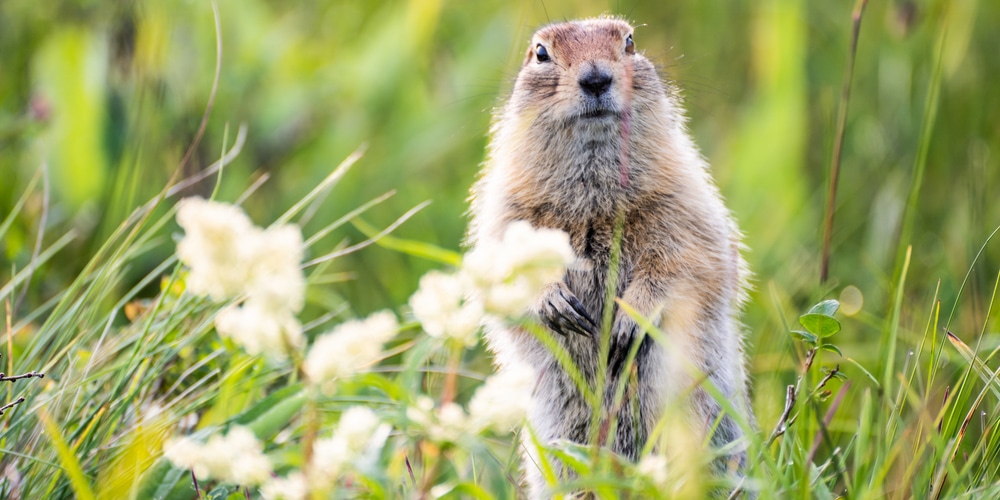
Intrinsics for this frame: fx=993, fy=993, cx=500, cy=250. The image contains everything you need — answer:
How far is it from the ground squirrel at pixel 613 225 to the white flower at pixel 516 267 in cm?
164

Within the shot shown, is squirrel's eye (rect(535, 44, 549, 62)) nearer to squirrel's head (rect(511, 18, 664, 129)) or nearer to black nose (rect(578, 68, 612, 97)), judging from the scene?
squirrel's head (rect(511, 18, 664, 129))

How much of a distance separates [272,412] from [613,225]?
5.00 ft

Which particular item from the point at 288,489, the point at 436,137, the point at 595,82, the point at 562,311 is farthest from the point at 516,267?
the point at 436,137

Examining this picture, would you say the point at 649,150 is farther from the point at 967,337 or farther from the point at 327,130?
the point at 327,130

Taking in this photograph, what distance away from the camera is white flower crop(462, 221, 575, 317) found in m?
1.79

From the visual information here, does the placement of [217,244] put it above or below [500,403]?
above

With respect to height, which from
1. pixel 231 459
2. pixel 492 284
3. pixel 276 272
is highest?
pixel 276 272

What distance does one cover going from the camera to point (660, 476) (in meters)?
2.14

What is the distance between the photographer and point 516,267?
181 cm

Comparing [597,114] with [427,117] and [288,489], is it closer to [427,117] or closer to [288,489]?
[288,489]

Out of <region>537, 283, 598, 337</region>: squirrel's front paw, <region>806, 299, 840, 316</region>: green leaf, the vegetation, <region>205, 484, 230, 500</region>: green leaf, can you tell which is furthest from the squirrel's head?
<region>205, 484, 230, 500</region>: green leaf

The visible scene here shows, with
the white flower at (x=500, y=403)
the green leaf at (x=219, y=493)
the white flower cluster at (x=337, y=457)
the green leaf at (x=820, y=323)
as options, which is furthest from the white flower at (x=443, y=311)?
the green leaf at (x=219, y=493)

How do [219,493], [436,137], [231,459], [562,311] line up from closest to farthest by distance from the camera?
1. [231,459]
2. [219,493]
3. [562,311]
4. [436,137]

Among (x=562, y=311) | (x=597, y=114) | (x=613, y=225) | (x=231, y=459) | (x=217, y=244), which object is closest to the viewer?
(x=217, y=244)
